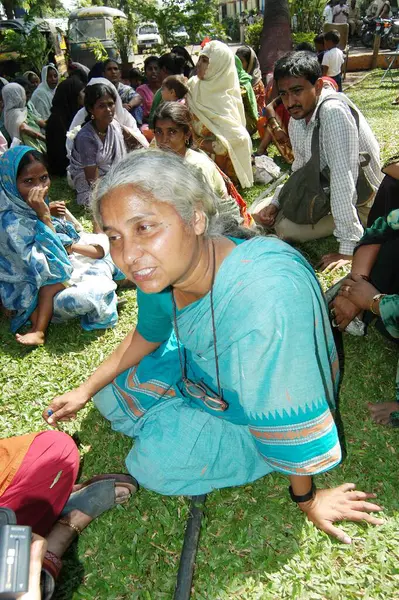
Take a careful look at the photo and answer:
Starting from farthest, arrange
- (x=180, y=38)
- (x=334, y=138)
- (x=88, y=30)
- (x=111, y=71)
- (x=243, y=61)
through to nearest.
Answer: (x=88, y=30) → (x=180, y=38) → (x=243, y=61) → (x=111, y=71) → (x=334, y=138)

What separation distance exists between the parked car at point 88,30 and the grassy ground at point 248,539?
15.4 m

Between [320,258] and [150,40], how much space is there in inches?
1032

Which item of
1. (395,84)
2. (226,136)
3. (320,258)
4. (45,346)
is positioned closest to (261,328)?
(45,346)

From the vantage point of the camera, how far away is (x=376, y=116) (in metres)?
7.90

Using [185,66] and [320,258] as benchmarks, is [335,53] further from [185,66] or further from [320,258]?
[320,258]

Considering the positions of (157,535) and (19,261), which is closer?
(157,535)

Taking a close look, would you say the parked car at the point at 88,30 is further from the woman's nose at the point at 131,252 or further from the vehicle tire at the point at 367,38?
the woman's nose at the point at 131,252

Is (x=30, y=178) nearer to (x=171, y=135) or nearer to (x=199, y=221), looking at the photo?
(x=171, y=135)

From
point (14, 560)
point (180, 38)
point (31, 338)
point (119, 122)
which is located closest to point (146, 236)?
point (14, 560)

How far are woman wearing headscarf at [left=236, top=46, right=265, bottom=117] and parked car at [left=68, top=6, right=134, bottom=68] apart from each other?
872 cm

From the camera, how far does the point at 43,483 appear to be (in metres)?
1.95

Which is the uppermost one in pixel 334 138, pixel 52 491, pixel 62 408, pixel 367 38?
pixel 367 38

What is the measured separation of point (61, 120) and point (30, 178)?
4.31 meters

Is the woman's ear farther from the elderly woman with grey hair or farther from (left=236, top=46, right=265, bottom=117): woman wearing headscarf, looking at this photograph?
(left=236, top=46, right=265, bottom=117): woman wearing headscarf
